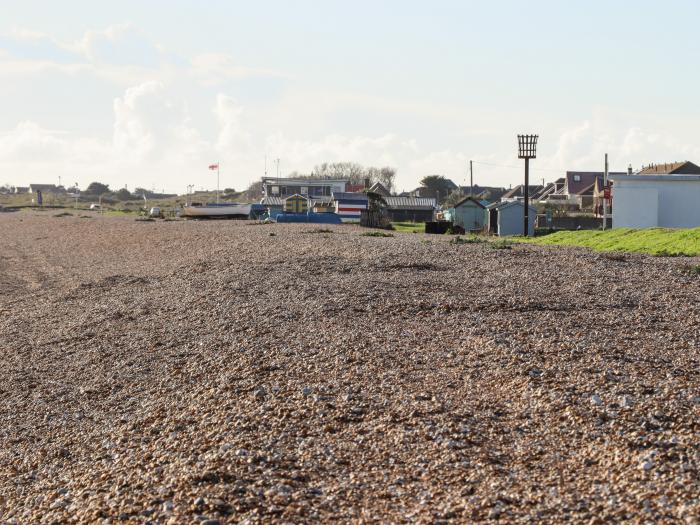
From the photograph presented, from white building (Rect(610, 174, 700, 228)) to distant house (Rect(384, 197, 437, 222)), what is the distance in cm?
3278

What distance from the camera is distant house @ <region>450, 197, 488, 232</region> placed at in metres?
53.5

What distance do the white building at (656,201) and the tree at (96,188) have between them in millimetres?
137386

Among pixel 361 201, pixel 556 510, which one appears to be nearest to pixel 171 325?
pixel 556 510

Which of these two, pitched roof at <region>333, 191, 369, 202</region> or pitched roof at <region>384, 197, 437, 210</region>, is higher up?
pitched roof at <region>333, 191, 369, 202</region>

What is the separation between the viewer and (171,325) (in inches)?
559

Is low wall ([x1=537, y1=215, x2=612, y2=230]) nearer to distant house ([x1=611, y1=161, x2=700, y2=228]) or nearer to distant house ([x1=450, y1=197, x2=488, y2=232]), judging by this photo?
distant house ([x1=450, y1=197, x2=488, y2=232])

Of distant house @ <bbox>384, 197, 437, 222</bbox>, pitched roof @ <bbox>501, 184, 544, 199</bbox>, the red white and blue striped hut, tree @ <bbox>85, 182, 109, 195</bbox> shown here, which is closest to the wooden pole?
the red white and blue striped hut

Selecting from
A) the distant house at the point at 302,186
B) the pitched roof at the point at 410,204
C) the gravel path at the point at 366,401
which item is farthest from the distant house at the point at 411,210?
the gravel path at the point at 366,401

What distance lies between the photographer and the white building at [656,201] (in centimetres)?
4378

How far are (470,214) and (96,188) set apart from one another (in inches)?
5125

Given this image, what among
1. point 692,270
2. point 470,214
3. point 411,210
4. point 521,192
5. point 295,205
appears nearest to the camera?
point 692,270

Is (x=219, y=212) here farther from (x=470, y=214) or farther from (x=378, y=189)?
(x=378, y=189)

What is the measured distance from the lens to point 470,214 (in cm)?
5394

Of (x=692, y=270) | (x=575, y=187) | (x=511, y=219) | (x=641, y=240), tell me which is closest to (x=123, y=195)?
(x=575, y=187)
